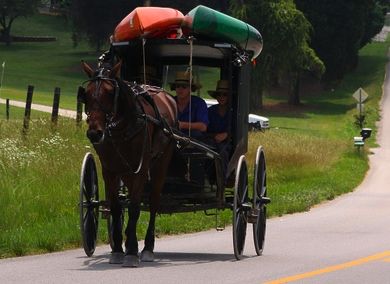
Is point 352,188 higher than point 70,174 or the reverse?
the reverse

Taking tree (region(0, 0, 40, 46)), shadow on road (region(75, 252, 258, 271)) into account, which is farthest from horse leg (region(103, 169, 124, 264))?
tree (region(0, 0, 40, 46))

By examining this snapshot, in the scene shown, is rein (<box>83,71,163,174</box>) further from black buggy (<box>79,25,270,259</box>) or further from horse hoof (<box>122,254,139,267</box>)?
horse hoof (<box>122,254,139,267</box>)

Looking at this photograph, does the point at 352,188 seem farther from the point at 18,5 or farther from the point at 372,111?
the point at 18,5

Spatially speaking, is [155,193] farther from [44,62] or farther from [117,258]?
[44,62]

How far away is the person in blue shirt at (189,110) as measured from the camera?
47.4 feet

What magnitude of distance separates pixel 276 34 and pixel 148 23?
192 feet

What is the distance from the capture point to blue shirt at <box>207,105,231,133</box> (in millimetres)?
15117

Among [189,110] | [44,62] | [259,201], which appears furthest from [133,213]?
[44,62]

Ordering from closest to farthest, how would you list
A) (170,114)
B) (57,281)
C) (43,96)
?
1. (57,281)
2. (170,114)
3. (43,96)

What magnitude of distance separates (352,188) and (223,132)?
64.2 feet

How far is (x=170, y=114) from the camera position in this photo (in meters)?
13.8

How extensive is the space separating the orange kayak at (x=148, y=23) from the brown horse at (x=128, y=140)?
3.27ft

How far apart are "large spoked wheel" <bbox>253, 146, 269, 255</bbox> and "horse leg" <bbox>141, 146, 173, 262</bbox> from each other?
64.0 inches

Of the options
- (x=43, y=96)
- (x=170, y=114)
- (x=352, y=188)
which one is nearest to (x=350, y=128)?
(x=43, y=96)
